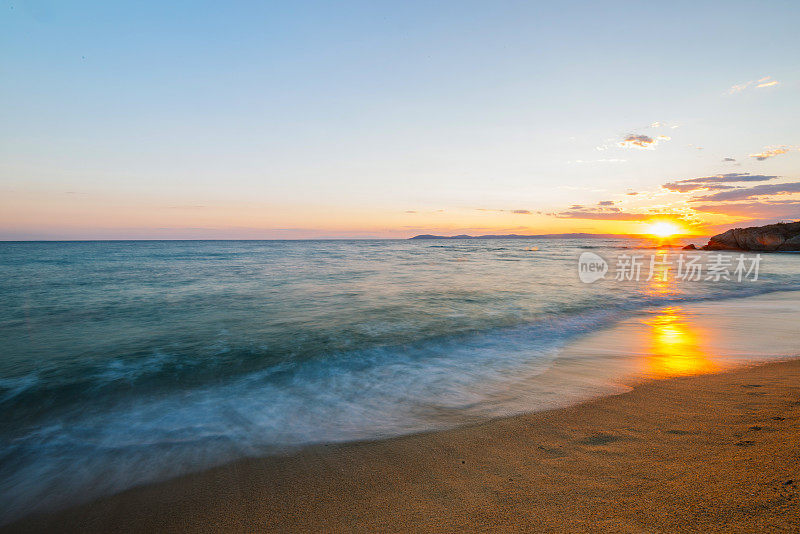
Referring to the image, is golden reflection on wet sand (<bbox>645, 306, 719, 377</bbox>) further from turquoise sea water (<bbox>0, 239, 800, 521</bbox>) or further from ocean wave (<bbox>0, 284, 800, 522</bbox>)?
ocean wave (<bbox>0, 284, 800, 522</bbox>)

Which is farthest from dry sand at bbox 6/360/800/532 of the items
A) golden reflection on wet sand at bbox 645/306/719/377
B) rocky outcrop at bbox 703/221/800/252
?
rocky outcrop at bbox 703/221/800/252

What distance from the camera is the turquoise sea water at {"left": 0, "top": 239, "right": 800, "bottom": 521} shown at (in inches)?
148

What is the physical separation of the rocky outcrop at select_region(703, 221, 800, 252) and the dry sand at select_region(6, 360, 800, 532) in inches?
2141

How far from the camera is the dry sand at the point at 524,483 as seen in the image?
222 cm

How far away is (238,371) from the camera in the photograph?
6.36 m

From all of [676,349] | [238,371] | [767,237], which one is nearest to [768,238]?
[767,237]

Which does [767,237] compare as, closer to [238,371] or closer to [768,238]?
[768,238]

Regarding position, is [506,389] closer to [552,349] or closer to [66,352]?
[552,349]

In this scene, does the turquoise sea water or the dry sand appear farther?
the turquoise sea water

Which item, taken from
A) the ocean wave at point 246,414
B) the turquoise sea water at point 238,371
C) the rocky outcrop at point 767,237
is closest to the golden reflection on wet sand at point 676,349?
the turquoise sea water at point 238,371

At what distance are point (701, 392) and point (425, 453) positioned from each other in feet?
12.1

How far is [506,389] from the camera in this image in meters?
5.07

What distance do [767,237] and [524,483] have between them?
2292 inches

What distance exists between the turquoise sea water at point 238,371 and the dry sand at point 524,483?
1.41 ft
